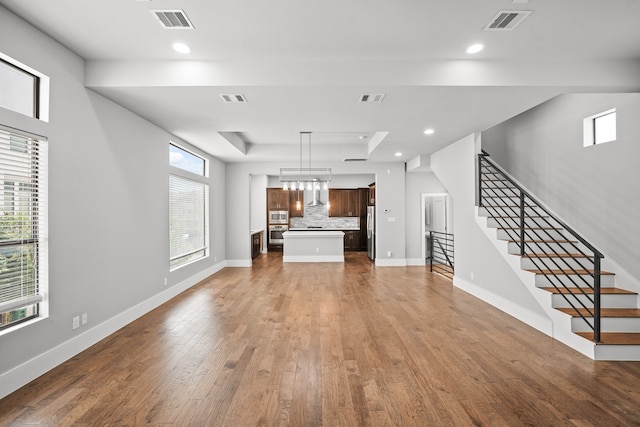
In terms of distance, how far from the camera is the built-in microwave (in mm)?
12000

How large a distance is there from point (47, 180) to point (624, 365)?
215 inches

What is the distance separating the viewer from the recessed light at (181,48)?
9.98 ft

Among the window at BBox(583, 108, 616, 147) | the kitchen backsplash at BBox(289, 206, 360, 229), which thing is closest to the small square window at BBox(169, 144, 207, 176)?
the kitchen backsplash at BBox(289, 206, 360, 229)

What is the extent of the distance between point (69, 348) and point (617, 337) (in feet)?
17.6

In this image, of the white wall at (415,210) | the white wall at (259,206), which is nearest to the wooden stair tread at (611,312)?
the white wall at (415,210)

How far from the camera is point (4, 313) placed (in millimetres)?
2553

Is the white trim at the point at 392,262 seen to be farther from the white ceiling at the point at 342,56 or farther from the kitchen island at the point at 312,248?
the white ceiling at the point at 342,56

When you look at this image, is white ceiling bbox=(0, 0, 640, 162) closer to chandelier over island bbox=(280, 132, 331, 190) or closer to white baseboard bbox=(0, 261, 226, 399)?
white baseboard bbox=(0, 261, 226, 399)

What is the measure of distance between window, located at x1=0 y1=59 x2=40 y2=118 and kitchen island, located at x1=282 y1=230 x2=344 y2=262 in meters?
7.05

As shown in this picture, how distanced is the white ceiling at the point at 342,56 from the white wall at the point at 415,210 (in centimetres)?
426

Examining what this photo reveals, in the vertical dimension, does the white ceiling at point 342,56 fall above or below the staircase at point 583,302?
above

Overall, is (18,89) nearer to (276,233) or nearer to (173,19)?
(173,19)

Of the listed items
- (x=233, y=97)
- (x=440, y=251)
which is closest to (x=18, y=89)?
(x=233, y=97)

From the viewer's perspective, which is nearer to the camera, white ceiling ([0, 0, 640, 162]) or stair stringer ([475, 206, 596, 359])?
white ceiling ([0, 0, 640, 162])
